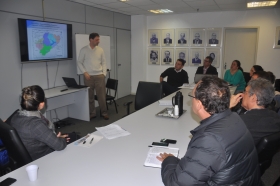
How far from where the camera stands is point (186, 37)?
6.68 metres

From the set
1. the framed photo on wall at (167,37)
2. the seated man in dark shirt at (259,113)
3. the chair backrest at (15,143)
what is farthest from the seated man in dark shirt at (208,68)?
the chair backrest at (15,143)

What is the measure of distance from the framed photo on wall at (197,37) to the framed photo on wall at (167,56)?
2.28 feet

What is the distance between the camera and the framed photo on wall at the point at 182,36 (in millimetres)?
6654

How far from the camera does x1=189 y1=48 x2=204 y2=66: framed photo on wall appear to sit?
6.63 metres

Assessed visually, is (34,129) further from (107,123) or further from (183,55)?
(183,55)

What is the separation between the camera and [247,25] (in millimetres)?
6016

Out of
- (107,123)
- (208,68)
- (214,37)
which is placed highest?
(214,37)

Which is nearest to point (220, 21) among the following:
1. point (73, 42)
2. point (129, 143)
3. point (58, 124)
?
point (73, 42)

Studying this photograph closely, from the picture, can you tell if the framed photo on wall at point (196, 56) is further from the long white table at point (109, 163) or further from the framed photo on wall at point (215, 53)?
the long white table at point (109, 163)

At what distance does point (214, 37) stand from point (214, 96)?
5724 mm

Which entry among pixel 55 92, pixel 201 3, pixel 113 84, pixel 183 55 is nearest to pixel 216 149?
pixel 55 92

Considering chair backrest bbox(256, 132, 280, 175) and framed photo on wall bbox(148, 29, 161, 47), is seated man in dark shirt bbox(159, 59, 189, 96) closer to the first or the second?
framed photo on wall bbox(148, 29, 161, 47)

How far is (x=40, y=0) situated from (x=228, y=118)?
4.05 meters

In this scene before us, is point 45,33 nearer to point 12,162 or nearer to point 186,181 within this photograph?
point 12,162
